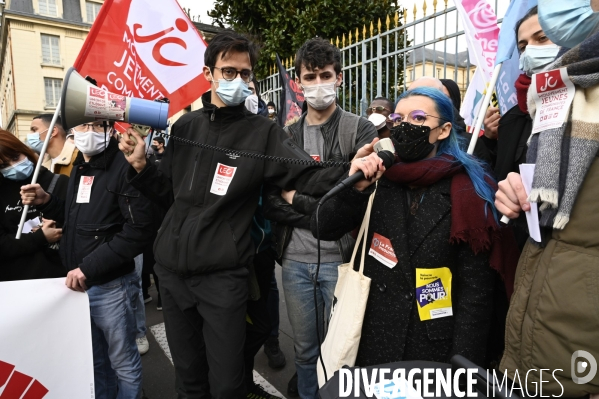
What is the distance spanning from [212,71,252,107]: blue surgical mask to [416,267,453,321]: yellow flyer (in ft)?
4.23

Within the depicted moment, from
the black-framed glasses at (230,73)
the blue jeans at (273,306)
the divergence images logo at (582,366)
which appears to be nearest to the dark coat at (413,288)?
the divergence images logo at (582,366)

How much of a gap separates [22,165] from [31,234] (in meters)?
0.50

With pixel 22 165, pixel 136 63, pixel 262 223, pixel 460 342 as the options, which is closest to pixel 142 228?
pixel 262 223

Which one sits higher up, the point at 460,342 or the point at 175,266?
the point at 175,266

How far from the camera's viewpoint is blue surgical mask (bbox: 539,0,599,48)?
1208 millimetres

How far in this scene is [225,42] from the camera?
2.12 meters

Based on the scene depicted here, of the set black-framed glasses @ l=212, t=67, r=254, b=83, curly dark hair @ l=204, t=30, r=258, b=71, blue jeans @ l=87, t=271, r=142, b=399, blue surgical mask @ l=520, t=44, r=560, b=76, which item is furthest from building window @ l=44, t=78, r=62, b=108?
blue surgical mask @ l=520, t=44, r=560, b=76

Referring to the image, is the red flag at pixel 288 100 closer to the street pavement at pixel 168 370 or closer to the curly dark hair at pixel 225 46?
the street pavement at pixel 168 370

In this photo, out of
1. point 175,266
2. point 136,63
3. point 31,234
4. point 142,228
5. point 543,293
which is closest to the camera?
point 543,293

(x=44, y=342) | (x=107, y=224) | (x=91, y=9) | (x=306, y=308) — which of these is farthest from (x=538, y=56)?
(x=91, y=9)

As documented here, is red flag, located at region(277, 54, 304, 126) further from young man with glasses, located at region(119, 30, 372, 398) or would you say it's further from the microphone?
the microphone

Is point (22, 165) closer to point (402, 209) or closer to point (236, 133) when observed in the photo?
point (236, 133)

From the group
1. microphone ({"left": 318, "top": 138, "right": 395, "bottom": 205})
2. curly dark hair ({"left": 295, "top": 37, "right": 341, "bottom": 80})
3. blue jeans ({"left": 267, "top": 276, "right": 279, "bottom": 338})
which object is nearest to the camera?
microphone ({"left": 318, "top": 138, "right": 395, "bottom": 205})

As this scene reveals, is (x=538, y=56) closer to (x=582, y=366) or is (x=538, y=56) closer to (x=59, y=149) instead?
(x=582, y=366)
